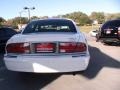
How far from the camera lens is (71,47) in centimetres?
711

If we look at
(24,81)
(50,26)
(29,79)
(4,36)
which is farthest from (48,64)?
(4,36)

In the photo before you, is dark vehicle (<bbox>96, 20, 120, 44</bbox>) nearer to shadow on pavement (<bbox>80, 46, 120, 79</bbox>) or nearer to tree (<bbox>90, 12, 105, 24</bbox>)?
shadow on pavement (<bbox>80, 46, 120, 79</bbox>)

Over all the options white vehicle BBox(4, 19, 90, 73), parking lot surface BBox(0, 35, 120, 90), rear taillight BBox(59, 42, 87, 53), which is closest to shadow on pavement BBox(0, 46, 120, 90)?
parking lot surface BBox(0, 35, 120, 90)

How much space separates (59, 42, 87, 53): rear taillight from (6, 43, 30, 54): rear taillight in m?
0.73

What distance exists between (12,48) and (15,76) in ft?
4.35

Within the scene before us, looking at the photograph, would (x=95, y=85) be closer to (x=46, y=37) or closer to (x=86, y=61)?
(x=86, y=61)

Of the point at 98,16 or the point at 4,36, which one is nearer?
the point at 4,36

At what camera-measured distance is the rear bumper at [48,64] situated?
6.87 meters

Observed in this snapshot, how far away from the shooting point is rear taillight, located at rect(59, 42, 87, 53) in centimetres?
707

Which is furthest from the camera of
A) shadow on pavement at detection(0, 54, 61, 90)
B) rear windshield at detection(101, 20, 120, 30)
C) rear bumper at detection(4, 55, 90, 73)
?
rear windshield at detection(101, 20, 120, 30)

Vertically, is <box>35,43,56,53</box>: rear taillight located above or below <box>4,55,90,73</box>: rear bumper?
above

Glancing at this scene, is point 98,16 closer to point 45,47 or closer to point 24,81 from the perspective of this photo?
point 24,81

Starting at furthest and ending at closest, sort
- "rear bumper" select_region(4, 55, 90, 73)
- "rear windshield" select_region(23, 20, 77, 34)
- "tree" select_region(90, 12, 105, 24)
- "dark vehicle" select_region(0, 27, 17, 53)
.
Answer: "tree" select_region(90, 12, 105, 24) < "dark vehicle" select_region(0, 27, 17, 53) < "rear windshield" select_region(23, 20, 77, 34) < "rear bumper" select_region(4, 55, 90, 73)

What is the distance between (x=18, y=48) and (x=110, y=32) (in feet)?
35.8
